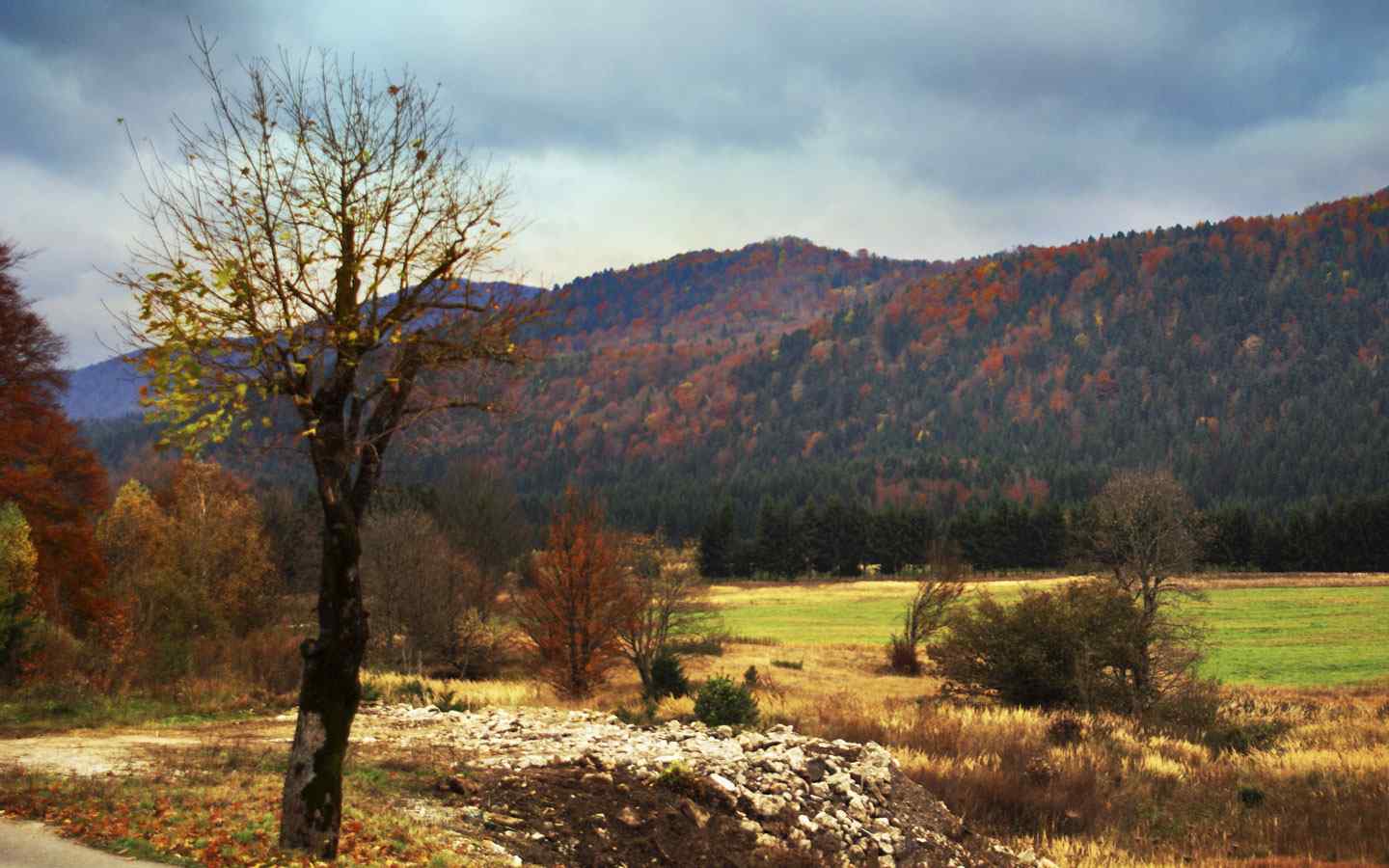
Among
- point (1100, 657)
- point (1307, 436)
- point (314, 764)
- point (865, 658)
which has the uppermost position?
point (1307, 436)

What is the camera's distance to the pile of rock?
1330cm

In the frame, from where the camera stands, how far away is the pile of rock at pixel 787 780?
13.3 meters

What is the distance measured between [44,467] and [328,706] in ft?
80.2

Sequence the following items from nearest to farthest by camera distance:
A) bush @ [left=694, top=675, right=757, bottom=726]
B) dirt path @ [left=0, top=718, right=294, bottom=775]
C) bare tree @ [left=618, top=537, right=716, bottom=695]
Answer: dirt path @ [left=0, top=718, right=294, bottom=775]
bush @ [left=694, top=675, right=757, bottom=726]
bare tree @ [left=618, top=537, right=716, bottom=695]

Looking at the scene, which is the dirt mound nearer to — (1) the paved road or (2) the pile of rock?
(2) the pile of rock

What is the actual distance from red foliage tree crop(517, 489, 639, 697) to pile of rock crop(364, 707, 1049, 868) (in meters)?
20.2

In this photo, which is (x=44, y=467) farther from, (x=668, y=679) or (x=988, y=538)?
(x=988, y=538)

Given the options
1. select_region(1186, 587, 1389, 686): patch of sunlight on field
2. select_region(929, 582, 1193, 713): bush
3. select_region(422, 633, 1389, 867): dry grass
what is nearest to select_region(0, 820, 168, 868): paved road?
select_region(422, 633, 1389, 867): dry grass

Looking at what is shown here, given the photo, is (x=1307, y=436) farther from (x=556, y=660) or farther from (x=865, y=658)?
(x=556, y=660)

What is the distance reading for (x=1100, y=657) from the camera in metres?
29.6

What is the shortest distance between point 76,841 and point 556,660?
2962 cm

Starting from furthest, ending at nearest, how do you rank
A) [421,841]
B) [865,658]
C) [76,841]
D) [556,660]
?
[865,658]
[556,660]
[421,841]
[76,841]

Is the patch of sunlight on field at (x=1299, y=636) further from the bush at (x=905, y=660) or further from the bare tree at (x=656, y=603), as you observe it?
the bare tree at (x=656, y=603)

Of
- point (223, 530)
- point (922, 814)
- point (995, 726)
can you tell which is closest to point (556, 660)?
point (223, 530)
